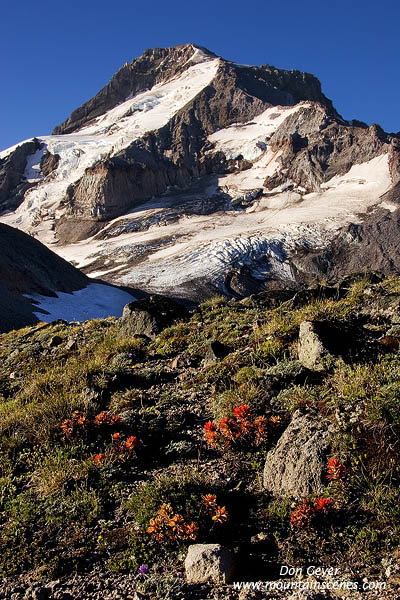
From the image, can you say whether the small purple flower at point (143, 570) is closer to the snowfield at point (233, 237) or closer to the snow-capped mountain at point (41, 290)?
the snow-capped mountain at point (41, 290)

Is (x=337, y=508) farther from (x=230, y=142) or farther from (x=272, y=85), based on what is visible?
(x=272, y=85)

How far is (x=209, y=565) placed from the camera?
3.16 m

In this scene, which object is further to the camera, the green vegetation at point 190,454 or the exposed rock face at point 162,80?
the exposed rock face at point 162,80

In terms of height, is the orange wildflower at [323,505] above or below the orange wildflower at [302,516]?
above

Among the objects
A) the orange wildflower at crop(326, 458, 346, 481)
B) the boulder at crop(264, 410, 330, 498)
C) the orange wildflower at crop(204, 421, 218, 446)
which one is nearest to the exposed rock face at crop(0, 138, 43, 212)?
the orange wildflower at crop(204, 421, 218, 446)

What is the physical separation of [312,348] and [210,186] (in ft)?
306

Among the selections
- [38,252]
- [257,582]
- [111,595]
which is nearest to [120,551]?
[111,595]

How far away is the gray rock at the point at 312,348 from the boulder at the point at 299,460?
121cm

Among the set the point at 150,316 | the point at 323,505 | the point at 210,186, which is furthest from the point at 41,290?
the point at 210,186

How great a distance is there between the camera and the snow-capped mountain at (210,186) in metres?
58.8

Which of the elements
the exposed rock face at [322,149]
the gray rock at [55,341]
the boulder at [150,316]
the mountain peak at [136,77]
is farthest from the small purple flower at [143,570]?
the mountain peak at [136,77]

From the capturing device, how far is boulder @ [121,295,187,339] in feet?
30.2

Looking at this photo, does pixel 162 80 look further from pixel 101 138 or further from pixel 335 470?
pixel 335 470

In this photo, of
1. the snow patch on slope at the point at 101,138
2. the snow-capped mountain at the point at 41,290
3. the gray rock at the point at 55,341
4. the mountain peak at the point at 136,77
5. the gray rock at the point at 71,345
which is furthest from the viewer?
the mountain peak at the point at 136,77
